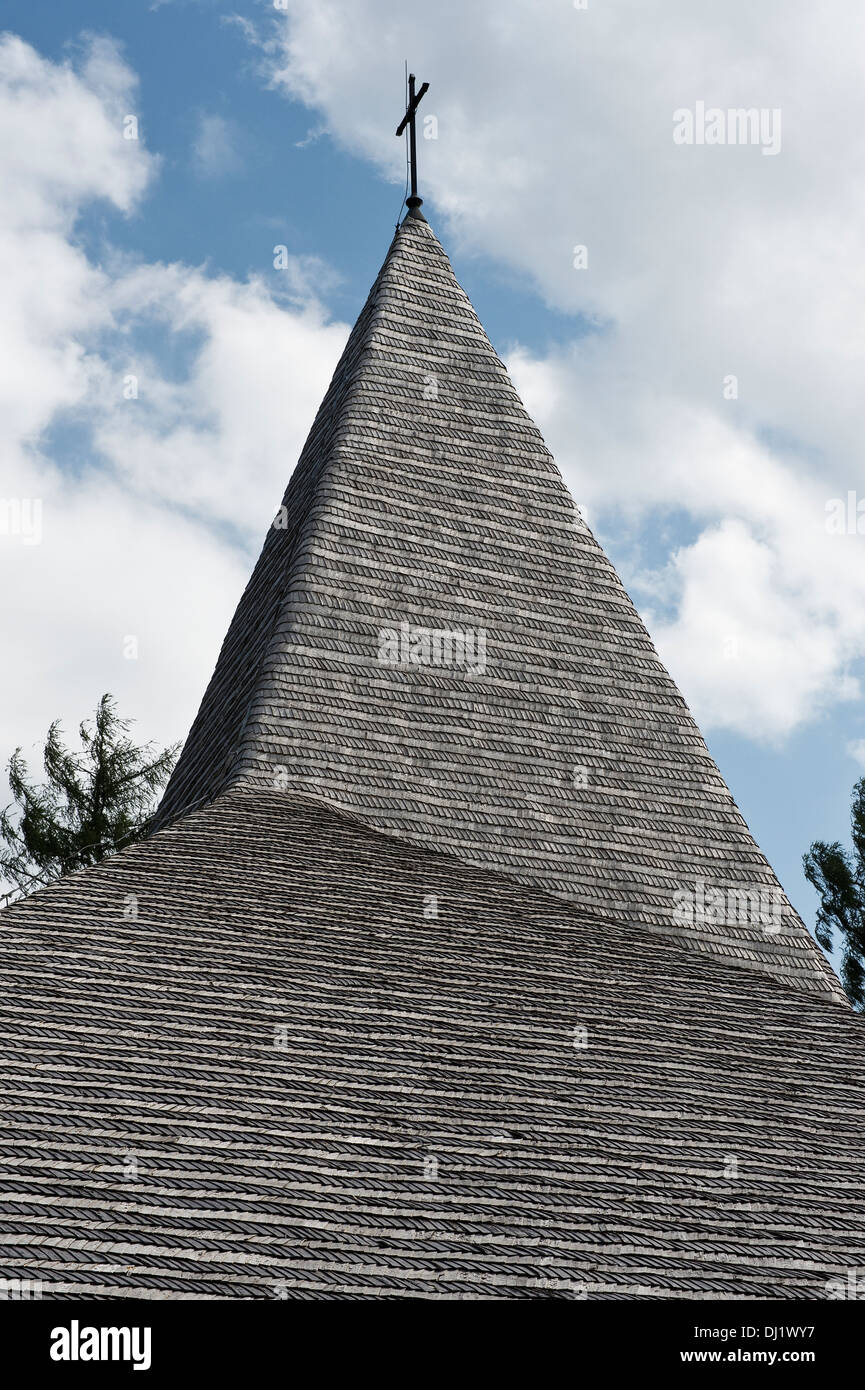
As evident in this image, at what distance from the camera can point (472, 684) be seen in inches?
388

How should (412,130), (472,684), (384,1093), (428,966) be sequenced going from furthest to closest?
(412,130), (472,684), (428,966), (384,1093)

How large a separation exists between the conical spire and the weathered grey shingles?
0.50 meters

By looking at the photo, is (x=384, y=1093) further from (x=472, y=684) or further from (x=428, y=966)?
(x=472, y=684)

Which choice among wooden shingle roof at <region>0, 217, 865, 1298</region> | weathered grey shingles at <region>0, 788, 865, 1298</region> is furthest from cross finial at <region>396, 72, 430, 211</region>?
weathered grey shingles at <region>0, 788, 865, 1298</region>

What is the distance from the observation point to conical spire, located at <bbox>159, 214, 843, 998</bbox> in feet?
29.7

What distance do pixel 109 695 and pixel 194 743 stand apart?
12.3 meters

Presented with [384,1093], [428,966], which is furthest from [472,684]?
[384,1093]

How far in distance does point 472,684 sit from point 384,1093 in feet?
13.8

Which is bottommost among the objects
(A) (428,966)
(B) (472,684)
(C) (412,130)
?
(A) (428,966)

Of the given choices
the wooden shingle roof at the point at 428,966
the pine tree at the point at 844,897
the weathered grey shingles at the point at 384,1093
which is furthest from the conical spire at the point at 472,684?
the pine tree at the point at 844,897
